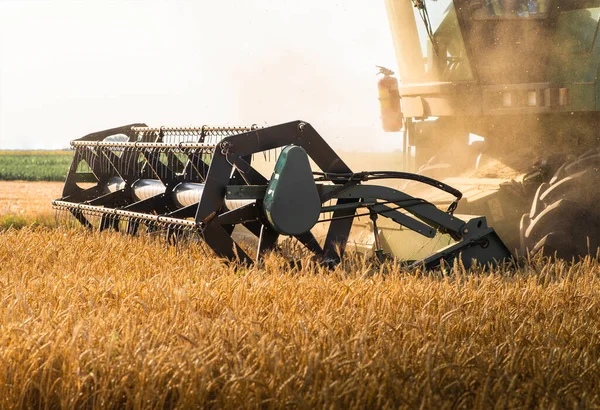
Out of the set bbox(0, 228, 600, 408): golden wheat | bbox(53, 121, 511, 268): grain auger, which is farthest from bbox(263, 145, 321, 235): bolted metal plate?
bbox(0, 228, 600, 408): golden wheat

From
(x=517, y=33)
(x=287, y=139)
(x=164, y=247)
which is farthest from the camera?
(x=517, y=33)

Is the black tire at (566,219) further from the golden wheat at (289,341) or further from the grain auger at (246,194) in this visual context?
the golden wheat at (289,341)

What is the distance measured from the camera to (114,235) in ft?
19.2

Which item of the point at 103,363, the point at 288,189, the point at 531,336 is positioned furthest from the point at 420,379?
the point at 288,189

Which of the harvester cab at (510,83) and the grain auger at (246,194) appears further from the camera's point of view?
the harvester cab at (510,83)

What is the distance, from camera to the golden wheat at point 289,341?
8.34 ft

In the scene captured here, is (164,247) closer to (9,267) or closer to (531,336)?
(9,267)

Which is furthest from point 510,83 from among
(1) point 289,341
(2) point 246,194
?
(1) point 289,341

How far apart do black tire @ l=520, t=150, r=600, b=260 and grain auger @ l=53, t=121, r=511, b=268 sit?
10.0 inches

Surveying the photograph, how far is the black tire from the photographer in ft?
18.2

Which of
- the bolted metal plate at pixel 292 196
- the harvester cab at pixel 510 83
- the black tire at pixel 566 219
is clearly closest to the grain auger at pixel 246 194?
the bolted metal plate at pixel 292 196

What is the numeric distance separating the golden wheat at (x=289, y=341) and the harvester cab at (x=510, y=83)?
1463 mm

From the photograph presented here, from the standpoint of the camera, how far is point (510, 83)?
21.1 feet

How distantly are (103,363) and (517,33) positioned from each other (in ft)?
16.0
